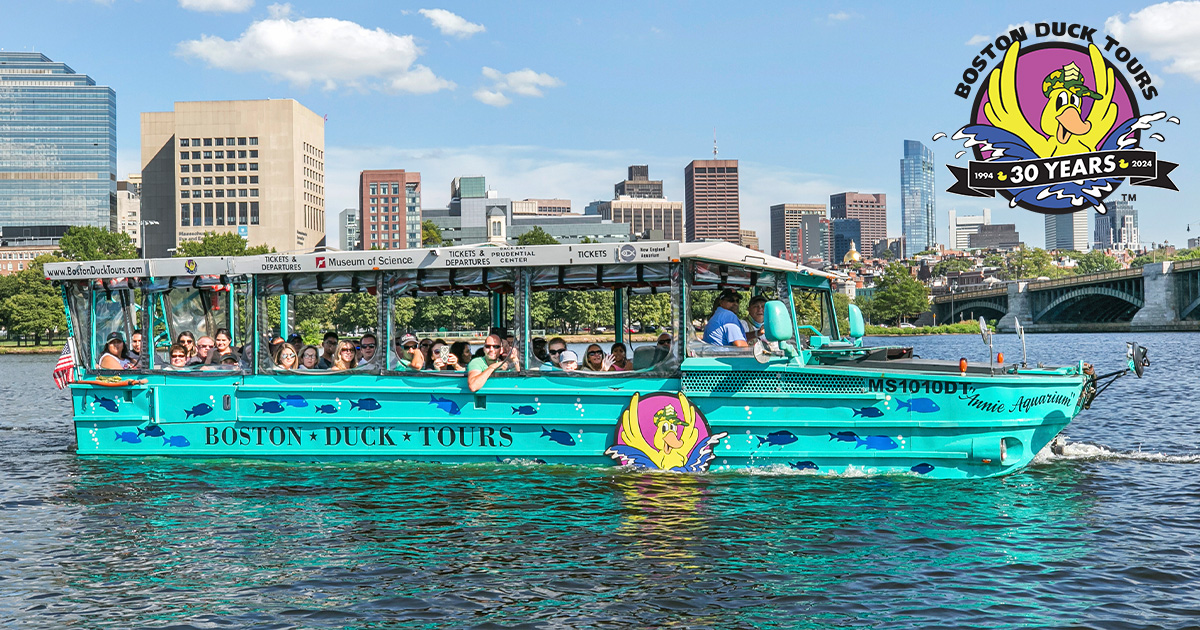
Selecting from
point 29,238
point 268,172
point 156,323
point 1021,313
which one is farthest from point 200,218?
point 156,323

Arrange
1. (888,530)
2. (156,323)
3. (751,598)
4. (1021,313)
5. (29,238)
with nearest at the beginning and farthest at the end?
(751,598) → (888,530) → (156,323) → (1021,313) → (29,238)

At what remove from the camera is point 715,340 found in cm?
1159

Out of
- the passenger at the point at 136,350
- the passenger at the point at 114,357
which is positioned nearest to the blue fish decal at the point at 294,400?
the passenger at the point at 136,350

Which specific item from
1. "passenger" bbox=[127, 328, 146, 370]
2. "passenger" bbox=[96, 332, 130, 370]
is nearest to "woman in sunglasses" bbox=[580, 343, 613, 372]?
"passenger" bbox=[127, 328, 146, 370]

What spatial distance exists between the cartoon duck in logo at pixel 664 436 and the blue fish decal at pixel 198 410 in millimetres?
5597

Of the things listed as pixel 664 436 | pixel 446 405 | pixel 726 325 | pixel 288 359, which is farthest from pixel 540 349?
pixel 288 359

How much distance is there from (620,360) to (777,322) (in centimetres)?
227

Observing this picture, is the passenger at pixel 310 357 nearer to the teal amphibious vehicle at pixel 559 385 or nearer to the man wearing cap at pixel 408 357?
the teal amphibious vehicle at pixel 559 385

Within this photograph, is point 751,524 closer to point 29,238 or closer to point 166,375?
point 166,375

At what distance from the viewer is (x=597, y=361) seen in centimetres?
1214

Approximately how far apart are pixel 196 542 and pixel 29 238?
201650 mm

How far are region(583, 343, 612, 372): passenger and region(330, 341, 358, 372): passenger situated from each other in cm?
315

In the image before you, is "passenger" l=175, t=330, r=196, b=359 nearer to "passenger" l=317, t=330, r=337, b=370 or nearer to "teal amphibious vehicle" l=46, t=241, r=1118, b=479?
"teal amphibious vehicle" l=46, t=241, r=1118, b=479

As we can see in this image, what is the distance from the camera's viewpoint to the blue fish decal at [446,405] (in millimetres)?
12469
